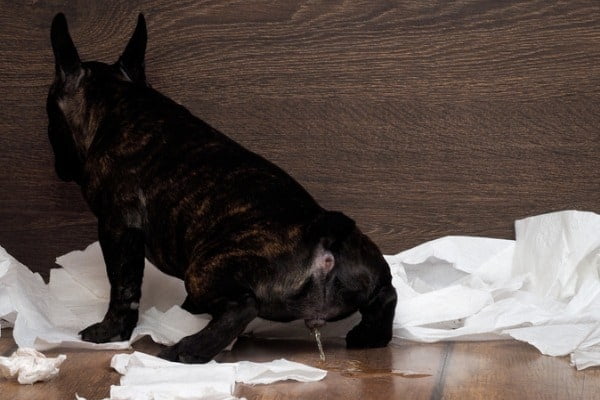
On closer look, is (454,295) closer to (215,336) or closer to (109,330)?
(215,336)

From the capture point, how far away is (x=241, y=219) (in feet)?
7.61

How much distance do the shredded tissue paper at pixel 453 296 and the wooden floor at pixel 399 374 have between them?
47 mm

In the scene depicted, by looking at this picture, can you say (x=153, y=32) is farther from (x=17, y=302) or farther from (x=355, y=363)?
(x=355, y=363)

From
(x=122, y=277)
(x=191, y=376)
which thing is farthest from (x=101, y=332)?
(x=191, y=376)

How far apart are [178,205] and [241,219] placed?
0.18 metres

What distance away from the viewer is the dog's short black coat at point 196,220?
2219 millimetres

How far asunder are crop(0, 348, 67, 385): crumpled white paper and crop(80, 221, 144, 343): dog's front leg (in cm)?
33

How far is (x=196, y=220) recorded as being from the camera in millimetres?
2389

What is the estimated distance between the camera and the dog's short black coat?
222 cm

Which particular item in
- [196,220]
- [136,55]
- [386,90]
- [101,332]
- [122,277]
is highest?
[136,55]

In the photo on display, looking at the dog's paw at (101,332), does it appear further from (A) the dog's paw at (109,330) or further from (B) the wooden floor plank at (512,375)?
(B) the wooden floor plank at (512,375)

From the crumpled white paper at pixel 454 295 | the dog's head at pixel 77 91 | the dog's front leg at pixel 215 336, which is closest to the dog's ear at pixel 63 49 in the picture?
the dog's head at pixel 77 91

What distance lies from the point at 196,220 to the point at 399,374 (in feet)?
Answer: 1.89

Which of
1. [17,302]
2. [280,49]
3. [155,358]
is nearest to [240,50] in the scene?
[280,49]
